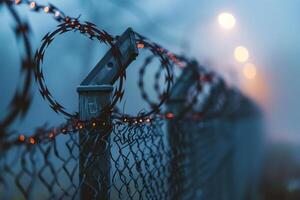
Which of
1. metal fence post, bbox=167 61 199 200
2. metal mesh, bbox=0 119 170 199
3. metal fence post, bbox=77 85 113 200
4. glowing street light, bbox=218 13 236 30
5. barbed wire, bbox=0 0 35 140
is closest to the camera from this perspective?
barbed wire, bbox=0 0 35 140

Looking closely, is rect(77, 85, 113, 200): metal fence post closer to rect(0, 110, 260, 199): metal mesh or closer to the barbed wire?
rect(0, 110, 260, 199): metal mesh

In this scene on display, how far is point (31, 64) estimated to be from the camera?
125 centimetres

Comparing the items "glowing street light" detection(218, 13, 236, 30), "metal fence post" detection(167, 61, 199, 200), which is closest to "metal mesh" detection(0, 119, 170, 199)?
"metal fence post" detection(167, 61, 199, 200)

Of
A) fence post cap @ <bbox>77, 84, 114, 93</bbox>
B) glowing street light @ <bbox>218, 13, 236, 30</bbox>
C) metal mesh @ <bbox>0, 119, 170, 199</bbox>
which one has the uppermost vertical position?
glowing street light @ <bbox>218, 13, 236, 30</bbox>

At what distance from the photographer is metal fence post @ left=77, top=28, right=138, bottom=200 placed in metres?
1.90

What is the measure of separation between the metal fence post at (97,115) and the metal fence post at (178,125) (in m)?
1.28

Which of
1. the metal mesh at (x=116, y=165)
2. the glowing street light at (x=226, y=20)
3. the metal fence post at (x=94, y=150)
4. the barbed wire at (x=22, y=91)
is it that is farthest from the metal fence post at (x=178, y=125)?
the glowing street light at (x=226, y=20)

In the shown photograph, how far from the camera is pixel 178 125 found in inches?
138

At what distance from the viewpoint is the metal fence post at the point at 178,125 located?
3233 mm

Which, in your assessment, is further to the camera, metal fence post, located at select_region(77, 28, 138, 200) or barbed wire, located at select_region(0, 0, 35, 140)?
metal fence post, located at select_region(77, 28, 138, 200)

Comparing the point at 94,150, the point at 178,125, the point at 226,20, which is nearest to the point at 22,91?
the point at 94,150

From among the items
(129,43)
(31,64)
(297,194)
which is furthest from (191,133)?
(297,194)

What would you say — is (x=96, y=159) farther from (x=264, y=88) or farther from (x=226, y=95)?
(x=264, y=88)

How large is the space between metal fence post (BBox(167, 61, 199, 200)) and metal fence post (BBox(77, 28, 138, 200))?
1277mm
